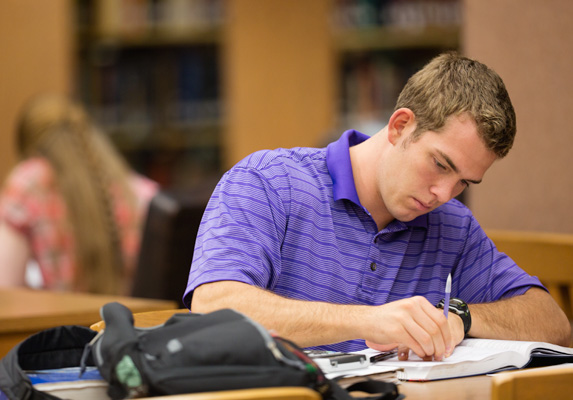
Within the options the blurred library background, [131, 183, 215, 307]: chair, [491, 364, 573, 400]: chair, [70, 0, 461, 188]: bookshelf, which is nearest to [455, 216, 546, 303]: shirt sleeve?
[491, 364, 573, 400]: chair

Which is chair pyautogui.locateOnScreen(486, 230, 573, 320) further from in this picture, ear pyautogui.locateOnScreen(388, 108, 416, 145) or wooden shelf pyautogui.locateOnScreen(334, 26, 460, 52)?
wooden shelf pyautogui.locateOnScreen(334, 26, 460, 52)

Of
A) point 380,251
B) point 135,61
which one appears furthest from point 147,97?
point 380,251

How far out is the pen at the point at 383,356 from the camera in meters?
1.33

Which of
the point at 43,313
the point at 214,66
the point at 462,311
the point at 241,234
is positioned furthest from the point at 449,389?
the point at 214,66

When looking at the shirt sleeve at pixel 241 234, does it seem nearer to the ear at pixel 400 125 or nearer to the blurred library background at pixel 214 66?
the ear at pixel 400 125

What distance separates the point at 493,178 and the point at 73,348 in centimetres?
145

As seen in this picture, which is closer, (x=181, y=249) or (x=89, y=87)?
(x=181, y=249)

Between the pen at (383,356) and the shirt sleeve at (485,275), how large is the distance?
1.38 feet

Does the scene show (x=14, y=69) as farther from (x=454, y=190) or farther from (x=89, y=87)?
(x=454, y=190)

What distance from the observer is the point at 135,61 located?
206 inches

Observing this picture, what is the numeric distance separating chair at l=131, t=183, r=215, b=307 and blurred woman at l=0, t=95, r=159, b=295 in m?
0.51

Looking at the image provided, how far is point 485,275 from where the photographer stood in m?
1.77

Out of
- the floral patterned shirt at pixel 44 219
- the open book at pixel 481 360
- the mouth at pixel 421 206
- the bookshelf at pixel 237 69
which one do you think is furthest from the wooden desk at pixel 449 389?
the bookshelf at pixel 237 69

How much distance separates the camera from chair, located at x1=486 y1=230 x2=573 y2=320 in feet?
6.52
